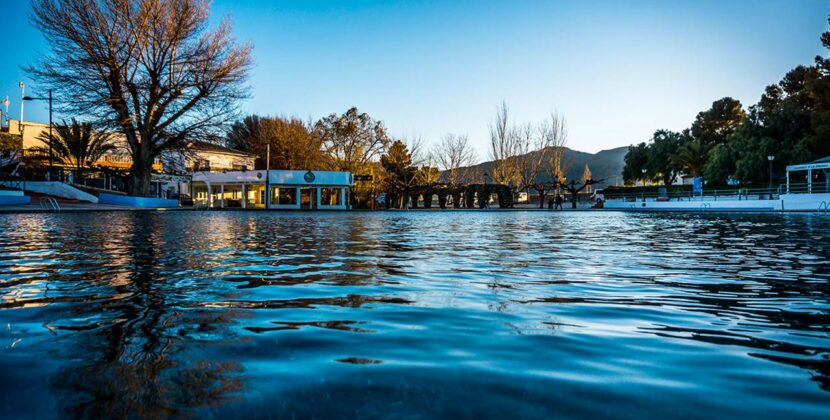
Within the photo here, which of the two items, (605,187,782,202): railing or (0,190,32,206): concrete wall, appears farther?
(605,187,782,202): railing

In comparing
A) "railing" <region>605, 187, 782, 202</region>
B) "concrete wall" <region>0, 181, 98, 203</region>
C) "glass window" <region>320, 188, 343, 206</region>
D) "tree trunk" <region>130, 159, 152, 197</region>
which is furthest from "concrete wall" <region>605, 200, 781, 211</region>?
"concrete wall" <region>0, 181, 98, 203</region>

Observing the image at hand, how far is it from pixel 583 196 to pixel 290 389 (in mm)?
88906

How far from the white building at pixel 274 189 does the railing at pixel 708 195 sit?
98.7ft

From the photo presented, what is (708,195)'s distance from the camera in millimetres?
50562

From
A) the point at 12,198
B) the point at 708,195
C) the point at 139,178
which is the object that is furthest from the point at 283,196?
the point at 708,195

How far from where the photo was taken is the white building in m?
50.6

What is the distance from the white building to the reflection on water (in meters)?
44.6

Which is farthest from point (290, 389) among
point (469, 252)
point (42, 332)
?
point (469, 252)

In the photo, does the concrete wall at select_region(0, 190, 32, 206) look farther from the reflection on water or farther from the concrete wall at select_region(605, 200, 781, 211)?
the concrete wall at select_region(605, 200, 781, 211)

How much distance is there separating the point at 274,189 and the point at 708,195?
41.4 m

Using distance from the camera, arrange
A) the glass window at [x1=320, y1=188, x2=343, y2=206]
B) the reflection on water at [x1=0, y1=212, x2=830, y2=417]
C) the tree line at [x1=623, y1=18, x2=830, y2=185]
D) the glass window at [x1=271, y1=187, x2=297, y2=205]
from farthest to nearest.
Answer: the glass window at [x1=320, y1=188, x2=343, y2=206] < the glass window at [x1=271, y1=187, x2=297, y2=205] < the tree line at [x1=623, y1=18, x2=830, y2=185] < the reflection on water at [x1=0, y1=212, x2=830, y2=417]

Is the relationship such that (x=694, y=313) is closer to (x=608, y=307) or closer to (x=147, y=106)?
(x=608, y=307)

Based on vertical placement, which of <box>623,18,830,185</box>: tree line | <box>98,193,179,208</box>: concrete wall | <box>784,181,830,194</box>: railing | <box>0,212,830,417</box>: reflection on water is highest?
<box>623,18,830,185</box>: tree line

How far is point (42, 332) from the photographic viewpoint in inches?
127
